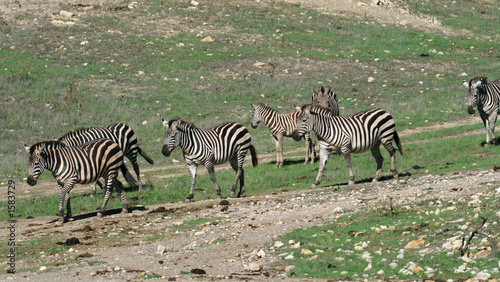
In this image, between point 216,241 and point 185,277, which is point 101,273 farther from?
point 216,241

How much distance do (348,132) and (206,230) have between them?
605 cm

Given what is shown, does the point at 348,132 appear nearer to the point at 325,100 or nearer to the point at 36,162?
the point at 325,100

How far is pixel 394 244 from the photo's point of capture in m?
12.1

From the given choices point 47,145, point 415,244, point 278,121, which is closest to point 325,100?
point 278,121

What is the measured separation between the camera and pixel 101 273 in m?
12.0

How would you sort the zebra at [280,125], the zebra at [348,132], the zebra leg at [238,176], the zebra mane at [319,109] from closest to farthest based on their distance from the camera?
1. the zebra at [348,132]
2. the zebra leg at [238,176]
3. the zebra mane at [319,109]
4. the zebra at [280,125]

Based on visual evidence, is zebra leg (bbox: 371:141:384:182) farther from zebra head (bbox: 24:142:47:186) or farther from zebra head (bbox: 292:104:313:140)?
zebra head (bbox: 24:142:47:186)

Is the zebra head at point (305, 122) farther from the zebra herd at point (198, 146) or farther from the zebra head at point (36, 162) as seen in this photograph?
the zebra head at point (36, 162)

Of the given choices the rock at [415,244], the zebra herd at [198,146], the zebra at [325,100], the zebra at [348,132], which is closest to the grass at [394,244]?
the rock at [415,244]

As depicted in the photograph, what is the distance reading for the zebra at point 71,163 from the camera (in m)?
16.8

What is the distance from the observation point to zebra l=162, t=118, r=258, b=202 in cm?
1845

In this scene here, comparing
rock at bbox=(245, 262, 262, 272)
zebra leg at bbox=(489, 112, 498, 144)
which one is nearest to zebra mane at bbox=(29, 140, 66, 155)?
rock at bbox=(245, 262, 262, 272)

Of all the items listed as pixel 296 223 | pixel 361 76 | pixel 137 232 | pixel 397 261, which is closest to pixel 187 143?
pixel 137 232

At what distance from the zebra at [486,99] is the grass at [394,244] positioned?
10245mm
